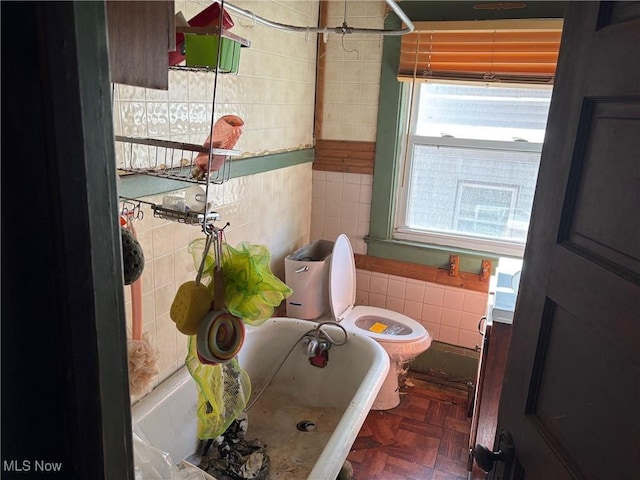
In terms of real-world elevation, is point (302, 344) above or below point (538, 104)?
below

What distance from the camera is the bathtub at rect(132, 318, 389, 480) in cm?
188

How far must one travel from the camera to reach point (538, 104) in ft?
8.85

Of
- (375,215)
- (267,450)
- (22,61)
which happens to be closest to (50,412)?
(22,61)

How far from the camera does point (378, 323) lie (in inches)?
114

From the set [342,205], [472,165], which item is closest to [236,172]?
[342,205]

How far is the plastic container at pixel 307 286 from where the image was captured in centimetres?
271

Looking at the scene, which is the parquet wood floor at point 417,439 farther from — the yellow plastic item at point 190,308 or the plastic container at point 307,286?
the yellow plastic item at point 190,308

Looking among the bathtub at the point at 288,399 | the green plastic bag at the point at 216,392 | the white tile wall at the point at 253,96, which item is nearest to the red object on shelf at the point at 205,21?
the white tile wall at the point at 253,96

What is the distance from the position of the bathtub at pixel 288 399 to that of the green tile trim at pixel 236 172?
78cm

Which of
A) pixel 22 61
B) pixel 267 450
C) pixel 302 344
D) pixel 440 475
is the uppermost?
pixel 22 61

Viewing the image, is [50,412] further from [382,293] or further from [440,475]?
[382,293]

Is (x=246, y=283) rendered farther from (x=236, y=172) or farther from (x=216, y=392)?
(x=236, y=172)

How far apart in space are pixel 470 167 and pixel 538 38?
0.77 m

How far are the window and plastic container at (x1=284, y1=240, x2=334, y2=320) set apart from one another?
0.65 m
